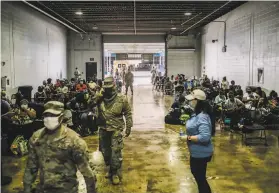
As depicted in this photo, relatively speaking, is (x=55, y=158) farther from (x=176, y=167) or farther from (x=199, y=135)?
(x=176, y=167)

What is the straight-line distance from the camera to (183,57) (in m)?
23.1

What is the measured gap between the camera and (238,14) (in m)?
14.0

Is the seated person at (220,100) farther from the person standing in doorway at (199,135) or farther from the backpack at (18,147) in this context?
the person standing in doorway at (199,135)

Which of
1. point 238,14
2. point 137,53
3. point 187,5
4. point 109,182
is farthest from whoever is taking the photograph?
point 137,53

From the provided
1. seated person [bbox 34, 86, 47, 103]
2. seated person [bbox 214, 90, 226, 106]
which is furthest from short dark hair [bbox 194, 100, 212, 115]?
seated person [bbox 34, 86, 47, 103]

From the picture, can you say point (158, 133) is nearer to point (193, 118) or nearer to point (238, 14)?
point (193, 118)

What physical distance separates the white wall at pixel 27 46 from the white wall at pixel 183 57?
7841mm

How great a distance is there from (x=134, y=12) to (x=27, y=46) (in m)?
4.52

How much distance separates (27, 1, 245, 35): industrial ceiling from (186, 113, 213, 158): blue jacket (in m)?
9.44

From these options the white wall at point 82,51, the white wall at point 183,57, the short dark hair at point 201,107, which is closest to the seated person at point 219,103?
the short dark hair at point 201,107

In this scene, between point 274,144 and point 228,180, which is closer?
point 228,180

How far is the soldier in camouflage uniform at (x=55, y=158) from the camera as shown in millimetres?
2629

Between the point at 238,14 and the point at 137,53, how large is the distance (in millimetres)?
27562

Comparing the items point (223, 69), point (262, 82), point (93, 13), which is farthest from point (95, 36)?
point (262, 82)
